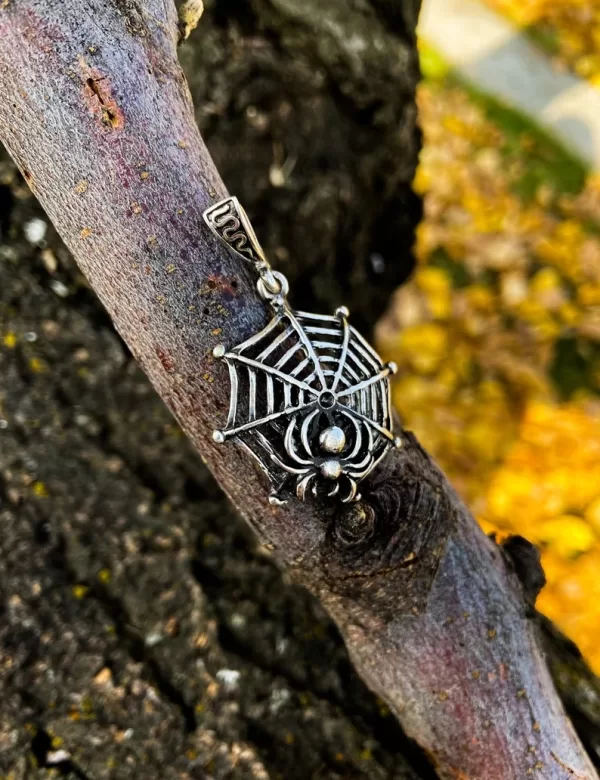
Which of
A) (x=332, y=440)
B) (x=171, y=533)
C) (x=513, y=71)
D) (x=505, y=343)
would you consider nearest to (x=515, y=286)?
(x=505, y=343)

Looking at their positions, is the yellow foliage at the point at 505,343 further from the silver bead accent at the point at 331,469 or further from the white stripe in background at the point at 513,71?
the silver bead accent at the point at 331,469

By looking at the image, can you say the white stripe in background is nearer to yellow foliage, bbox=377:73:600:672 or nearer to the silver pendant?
yellow foliage, bbox=377:73:600:672

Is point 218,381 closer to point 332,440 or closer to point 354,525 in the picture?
point 332,440

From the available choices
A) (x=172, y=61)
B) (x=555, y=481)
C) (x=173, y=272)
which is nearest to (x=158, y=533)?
(x=173, y=272)

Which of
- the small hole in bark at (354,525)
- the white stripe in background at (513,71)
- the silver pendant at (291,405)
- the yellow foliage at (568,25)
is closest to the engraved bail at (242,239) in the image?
the silver pendant at (291,405)

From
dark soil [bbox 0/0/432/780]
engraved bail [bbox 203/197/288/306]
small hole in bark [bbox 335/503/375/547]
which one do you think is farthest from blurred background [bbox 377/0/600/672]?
engraved bail [bbox 203/197/288/306]

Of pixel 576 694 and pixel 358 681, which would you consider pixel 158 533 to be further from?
pixel 576 694
